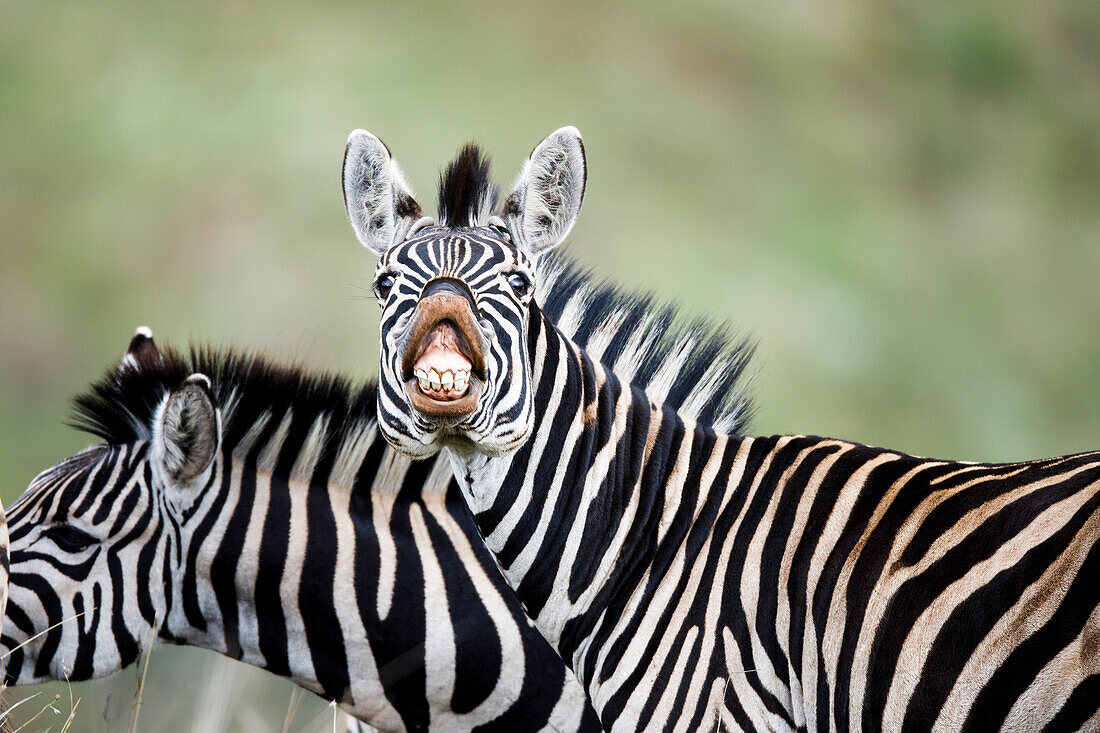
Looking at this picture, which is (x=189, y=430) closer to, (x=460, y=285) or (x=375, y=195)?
(x=375, y=195)

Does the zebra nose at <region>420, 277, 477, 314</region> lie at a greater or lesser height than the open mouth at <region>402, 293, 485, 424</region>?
greater

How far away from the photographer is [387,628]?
5.34m

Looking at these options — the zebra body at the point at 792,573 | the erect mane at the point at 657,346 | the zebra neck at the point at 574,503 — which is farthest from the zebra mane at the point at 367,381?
the zebra neck at the point at 574,503

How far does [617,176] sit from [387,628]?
26.1 meters

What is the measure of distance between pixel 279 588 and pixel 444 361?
2058 millimetres

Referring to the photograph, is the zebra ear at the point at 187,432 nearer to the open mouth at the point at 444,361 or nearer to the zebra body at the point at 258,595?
the zebra body at the point at 258,595

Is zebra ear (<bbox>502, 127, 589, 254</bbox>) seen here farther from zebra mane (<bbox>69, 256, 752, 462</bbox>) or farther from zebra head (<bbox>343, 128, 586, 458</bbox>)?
zebra mane (<bbox>69, 256, 752, 462</bbox>)

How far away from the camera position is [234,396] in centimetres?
576

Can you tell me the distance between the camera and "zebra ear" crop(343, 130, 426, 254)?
495cm

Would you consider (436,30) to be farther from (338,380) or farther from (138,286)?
(338,380)

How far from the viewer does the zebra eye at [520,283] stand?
4.48 meters

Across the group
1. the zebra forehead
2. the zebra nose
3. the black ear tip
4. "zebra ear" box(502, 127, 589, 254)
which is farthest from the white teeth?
the black ear tip

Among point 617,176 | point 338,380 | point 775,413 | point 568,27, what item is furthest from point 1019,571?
point 568,27

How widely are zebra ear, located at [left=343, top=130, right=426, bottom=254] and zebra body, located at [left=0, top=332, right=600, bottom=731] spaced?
117 cm
